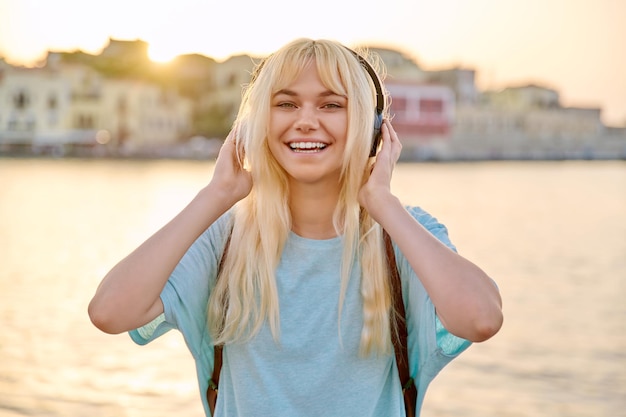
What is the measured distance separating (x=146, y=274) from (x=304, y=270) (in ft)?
0.84

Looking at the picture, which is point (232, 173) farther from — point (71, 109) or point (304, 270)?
point (71, 109)

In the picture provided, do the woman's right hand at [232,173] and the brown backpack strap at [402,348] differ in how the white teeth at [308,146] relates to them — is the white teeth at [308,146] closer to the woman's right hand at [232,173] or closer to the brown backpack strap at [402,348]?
the woman's right hand at [232,173]

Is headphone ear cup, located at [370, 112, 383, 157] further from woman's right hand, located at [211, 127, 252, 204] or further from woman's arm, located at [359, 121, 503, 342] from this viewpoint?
woman's right hand, located at [211, 127, 252, 204]

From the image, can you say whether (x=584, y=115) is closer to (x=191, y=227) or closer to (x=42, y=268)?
(x=42, y=268)

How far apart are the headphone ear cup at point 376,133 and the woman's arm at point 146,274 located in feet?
0.98

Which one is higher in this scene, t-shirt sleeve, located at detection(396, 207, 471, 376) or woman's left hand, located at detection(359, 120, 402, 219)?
woman's left hand, located at detection(359, 120, 402, 219)

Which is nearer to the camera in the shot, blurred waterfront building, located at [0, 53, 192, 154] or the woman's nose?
the woman's nose

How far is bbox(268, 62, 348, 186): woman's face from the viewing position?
169cm

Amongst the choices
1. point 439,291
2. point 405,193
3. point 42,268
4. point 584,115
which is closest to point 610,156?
point 584,115

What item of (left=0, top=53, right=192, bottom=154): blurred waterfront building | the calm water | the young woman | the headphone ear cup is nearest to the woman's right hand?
the young woman

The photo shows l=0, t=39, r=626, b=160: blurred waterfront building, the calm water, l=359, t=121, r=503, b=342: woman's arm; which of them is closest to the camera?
l=359, t=121, r=503, b=342: woman's arm

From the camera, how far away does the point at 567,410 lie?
21.0 ft

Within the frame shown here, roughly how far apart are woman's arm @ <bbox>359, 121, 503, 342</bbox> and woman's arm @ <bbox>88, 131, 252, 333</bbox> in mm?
305

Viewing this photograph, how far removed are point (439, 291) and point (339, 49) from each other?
447 millimetres
